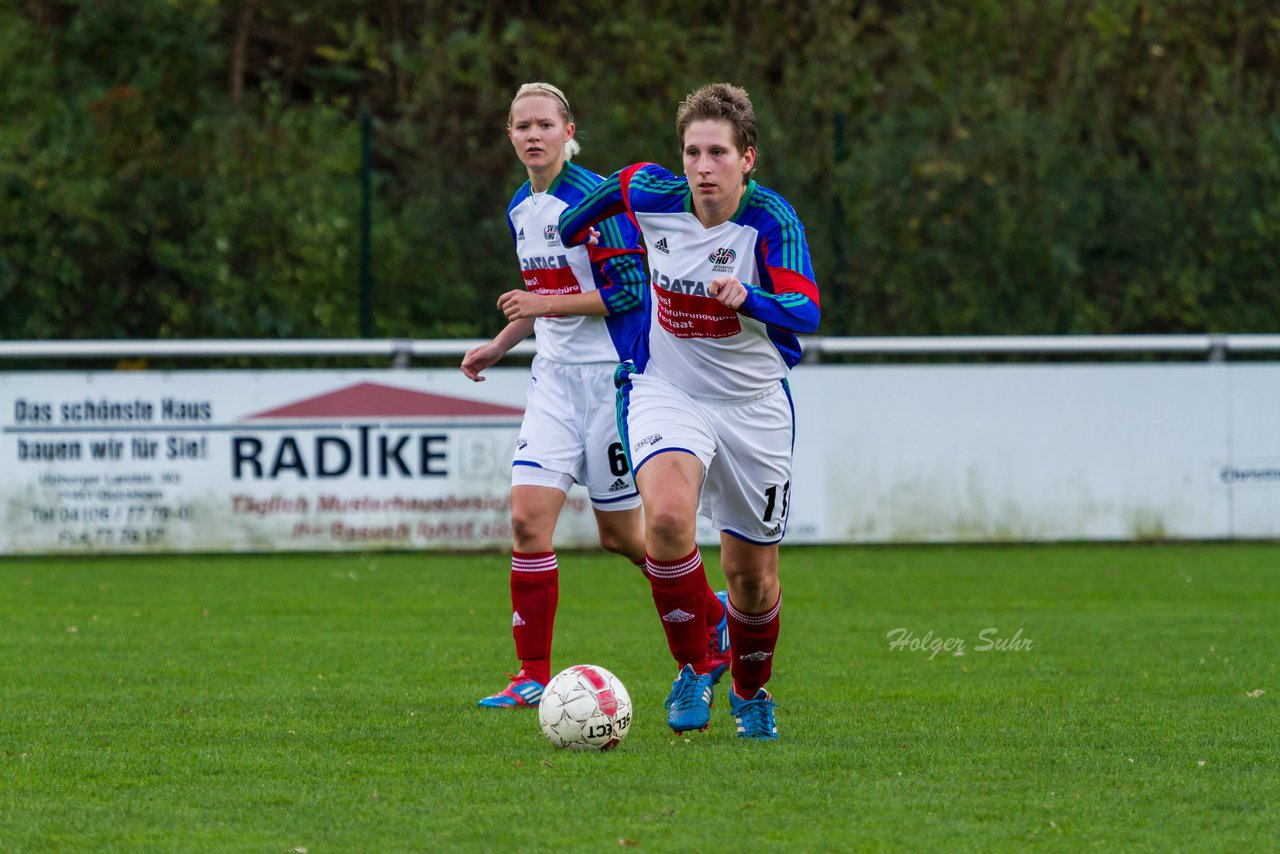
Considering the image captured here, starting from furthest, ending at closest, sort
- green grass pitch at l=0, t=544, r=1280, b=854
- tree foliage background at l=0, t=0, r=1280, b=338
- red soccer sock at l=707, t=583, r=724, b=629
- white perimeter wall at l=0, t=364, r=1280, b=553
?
tree foliage background at l=0, t=0, r=1280, b=338, white perimeter wall at l=0, t=364, r=1280, b=553, red soccer sock at l=707, t=583, r=724, b=629, green grass pitch at l=0, t=544, r=1280, b=854

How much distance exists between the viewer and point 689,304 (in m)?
A: 5.89

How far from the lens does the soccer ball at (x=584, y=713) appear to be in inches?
222

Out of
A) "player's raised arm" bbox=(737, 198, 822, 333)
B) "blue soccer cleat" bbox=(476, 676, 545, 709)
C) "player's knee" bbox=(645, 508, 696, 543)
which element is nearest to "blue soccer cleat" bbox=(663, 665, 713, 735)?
"player's knee" bbox=(645, 508, 696, 543)

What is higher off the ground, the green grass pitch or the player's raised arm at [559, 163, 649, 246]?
the player's raised arm at [559, 163, 649, 246]

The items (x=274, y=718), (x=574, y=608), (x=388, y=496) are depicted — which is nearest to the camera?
(x=274, y=718)

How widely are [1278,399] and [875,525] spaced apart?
2.99 meters

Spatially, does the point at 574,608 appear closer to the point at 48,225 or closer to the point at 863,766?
the point at 863,766

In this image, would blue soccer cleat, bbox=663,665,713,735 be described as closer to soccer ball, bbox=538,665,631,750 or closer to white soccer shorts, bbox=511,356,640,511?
→ soccer ball, bbox=538,665,631,750

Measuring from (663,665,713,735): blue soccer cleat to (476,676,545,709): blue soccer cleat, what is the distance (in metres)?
0.78

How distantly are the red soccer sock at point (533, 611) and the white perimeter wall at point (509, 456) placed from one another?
5219 millimetres

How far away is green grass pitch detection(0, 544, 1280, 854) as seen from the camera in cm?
466

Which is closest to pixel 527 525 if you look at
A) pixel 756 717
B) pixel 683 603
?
pixel 683 603

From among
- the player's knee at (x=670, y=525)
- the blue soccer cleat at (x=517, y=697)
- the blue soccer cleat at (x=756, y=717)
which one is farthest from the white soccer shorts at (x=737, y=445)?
the blue soccer cleat at (x=517, y=697)

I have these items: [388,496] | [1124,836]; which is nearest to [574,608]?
[388,496]
